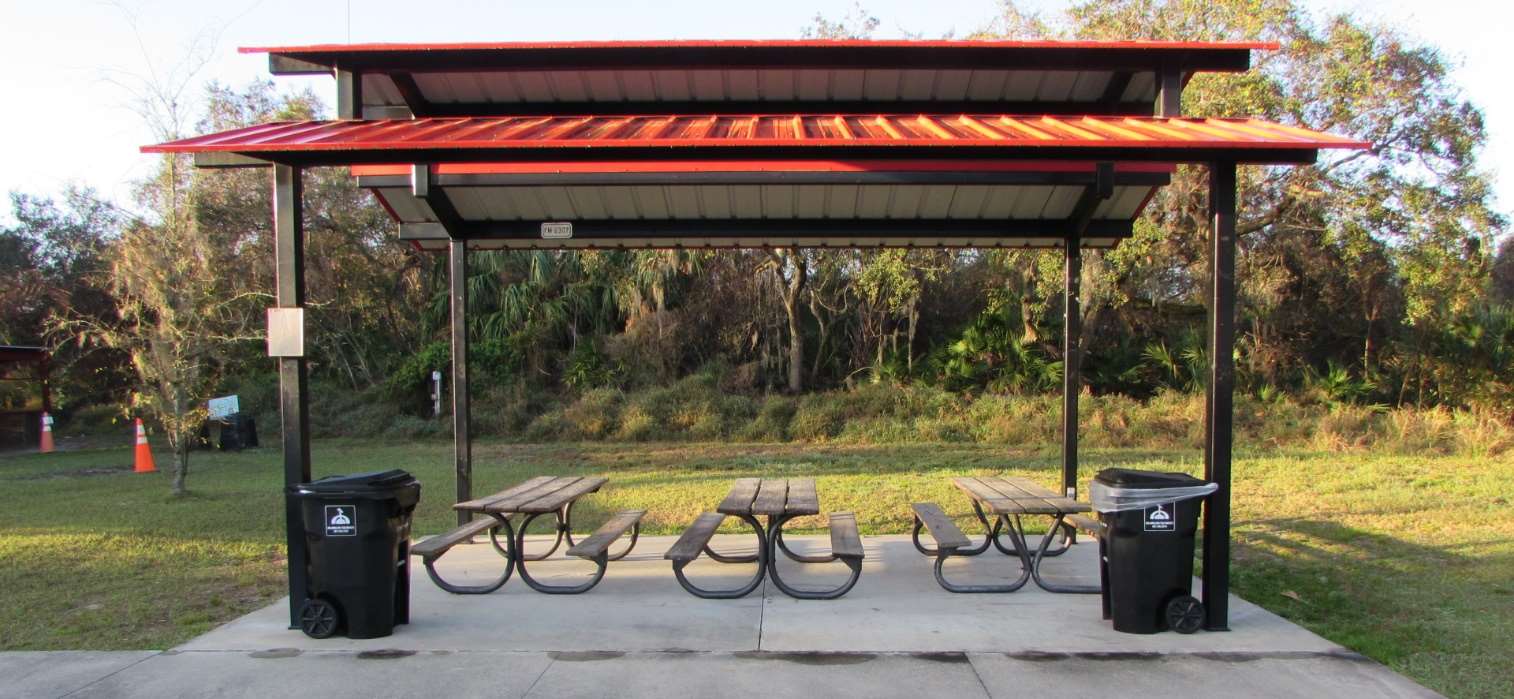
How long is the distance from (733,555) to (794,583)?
89cm

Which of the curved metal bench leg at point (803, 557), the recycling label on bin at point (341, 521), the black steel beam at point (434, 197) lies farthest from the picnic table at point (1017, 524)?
the black steel beam at point (434, 197)

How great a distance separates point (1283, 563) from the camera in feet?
22.1

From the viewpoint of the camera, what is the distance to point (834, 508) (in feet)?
30.8

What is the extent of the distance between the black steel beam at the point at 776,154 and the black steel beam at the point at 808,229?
1.89 m

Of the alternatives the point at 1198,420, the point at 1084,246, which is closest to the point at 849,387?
the point at 1198,420

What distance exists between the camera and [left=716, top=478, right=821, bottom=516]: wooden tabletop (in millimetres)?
5348

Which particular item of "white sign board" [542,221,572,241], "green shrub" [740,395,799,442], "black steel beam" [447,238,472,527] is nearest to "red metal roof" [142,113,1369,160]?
"white sign board" [542,221,572,241]

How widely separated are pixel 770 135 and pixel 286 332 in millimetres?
2947

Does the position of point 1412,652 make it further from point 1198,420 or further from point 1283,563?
point 1198,420

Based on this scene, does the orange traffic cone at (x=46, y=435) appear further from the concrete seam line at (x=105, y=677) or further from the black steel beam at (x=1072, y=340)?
the black steel beam at (x=1072, y=340)

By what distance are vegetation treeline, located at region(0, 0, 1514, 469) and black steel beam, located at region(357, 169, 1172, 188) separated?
6.96m

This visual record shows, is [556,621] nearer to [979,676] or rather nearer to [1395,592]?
[979,676]

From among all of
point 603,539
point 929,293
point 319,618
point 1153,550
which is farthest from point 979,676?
point 929,293

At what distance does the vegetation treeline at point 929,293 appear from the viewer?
14211 mm
